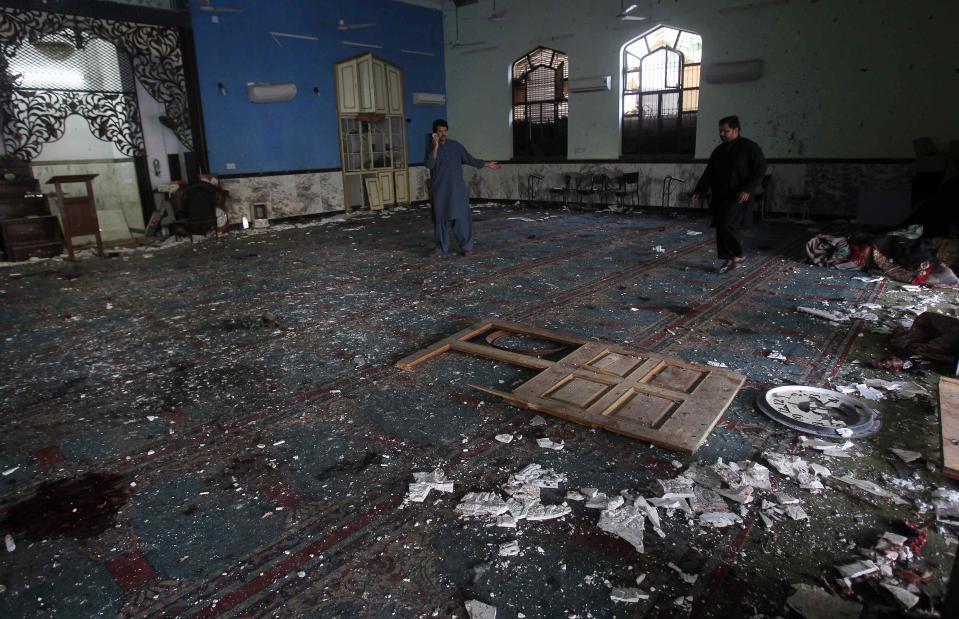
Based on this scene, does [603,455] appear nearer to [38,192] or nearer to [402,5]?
[38,192]

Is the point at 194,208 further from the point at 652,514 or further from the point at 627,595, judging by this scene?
the point at 627,595

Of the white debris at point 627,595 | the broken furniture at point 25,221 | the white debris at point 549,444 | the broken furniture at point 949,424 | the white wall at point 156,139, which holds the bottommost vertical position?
the white debris at point 627,595

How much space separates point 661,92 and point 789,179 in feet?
9.02


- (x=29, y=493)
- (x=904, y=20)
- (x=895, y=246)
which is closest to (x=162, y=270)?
(x=29, y=493)

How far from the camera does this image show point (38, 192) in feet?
25.0

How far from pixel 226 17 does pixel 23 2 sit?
2.81 metres

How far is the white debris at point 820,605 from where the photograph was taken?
5.46 ft

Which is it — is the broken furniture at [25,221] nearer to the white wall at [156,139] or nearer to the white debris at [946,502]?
the white wall at [156,139]

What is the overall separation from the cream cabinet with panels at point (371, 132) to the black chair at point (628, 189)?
4.64 m

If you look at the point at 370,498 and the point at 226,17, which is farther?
the point at 226,17

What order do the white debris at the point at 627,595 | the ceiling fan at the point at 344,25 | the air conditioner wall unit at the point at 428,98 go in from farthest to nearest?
1. the air conditioner wall unit at the point at 428,98
2. the ceiling fan at the point at 344,25
3. the white debris at the point at 627,595

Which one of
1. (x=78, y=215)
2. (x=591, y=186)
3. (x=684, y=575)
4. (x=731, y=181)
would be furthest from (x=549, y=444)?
(x=591, y=186)

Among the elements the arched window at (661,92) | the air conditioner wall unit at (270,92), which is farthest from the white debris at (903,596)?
the air conditioner wall unit at (270,92)

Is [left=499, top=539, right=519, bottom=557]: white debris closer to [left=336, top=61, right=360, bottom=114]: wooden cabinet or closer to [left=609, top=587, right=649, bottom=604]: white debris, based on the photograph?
[left=609, top=587, right=649, bottom=604]: white debris
